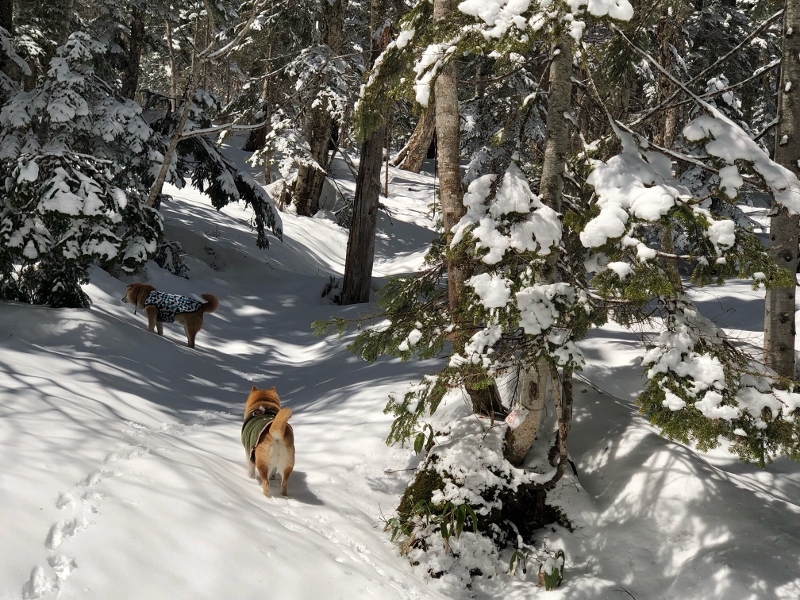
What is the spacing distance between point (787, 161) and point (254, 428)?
5626mm

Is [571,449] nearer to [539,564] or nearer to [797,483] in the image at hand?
[539,564]

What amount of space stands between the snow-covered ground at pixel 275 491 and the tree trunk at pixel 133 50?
28.3 ft

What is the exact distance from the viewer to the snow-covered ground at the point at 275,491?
9.98 feet

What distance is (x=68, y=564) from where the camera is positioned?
274 centimetres

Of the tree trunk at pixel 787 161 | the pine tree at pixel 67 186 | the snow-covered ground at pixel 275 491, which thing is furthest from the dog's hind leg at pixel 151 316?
the tree trunk at pixel 787 161

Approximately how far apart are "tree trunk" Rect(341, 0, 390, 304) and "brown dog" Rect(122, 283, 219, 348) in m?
4.08

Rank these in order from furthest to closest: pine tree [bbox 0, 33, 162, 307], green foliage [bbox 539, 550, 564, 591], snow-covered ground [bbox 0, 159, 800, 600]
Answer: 1. pine tree [bbox 0, 33, 162, 307]
2. green foliage [bbox 539, 550, 564, 591]
3. snow-covered ground [bbox 0, 159, 800, 600]

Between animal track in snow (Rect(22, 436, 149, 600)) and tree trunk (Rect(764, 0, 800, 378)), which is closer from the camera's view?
animal track in snow (Rect(22, 436, 149, 600))

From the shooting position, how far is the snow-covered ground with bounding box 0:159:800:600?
120 inches

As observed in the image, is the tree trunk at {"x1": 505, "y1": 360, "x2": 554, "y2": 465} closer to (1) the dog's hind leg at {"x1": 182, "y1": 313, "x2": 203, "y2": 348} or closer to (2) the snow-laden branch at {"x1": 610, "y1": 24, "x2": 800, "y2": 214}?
(2) the snow-laden branch at {"x1": 610, "y1": 24, "x2": 800, "y2": 214}

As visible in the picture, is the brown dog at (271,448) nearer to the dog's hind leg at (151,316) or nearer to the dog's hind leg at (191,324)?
the dog's hind leg at (191,324)

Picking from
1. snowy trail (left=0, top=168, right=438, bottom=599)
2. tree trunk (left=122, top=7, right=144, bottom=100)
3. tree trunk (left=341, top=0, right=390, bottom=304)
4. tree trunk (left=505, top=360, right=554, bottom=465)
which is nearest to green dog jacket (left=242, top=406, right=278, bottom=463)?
snowy trail (left=0, top=168, right=438, bottom=599)

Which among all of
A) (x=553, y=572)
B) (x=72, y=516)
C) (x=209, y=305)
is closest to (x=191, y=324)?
(x=209, y=305)

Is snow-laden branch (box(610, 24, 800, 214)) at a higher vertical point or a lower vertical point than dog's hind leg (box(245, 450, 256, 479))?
higher
